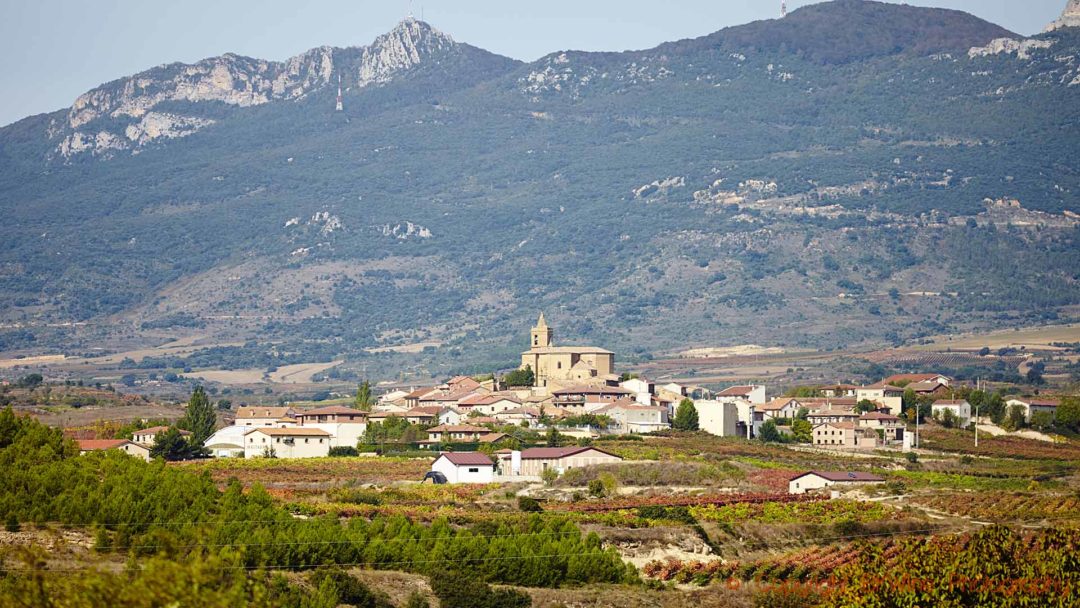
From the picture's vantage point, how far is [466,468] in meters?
88.5

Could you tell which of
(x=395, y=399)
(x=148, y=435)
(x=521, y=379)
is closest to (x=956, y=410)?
(x=521, y=379)

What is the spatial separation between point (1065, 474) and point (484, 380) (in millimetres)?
59341

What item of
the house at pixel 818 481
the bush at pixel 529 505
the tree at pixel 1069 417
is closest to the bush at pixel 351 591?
the bush at pixel 529 505

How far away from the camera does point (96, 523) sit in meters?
57.5

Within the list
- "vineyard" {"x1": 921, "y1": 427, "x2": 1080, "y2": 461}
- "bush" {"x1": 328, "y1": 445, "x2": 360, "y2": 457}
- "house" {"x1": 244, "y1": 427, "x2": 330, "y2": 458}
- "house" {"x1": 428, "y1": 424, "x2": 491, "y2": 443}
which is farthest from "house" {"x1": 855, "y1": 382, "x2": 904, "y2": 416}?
"house" {"x1": 244, "y1": 427, "x2": 330, "y2": 458}

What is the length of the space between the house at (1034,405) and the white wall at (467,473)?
2016 inches

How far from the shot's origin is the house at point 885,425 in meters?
116

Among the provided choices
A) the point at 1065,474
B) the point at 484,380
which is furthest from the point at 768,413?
the point at 1065,474

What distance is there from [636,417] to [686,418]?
340 cm

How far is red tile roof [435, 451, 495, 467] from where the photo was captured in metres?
88.7

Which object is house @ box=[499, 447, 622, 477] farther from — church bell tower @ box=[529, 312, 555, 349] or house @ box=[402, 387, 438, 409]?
church bell tower @ box=[529, 312, 555, 349]

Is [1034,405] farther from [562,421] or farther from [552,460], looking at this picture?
[552,460]

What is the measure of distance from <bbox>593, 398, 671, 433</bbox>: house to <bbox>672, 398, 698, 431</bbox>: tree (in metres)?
0.85

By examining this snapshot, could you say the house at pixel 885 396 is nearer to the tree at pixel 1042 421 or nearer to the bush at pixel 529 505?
the tree at pixel 1042 421
